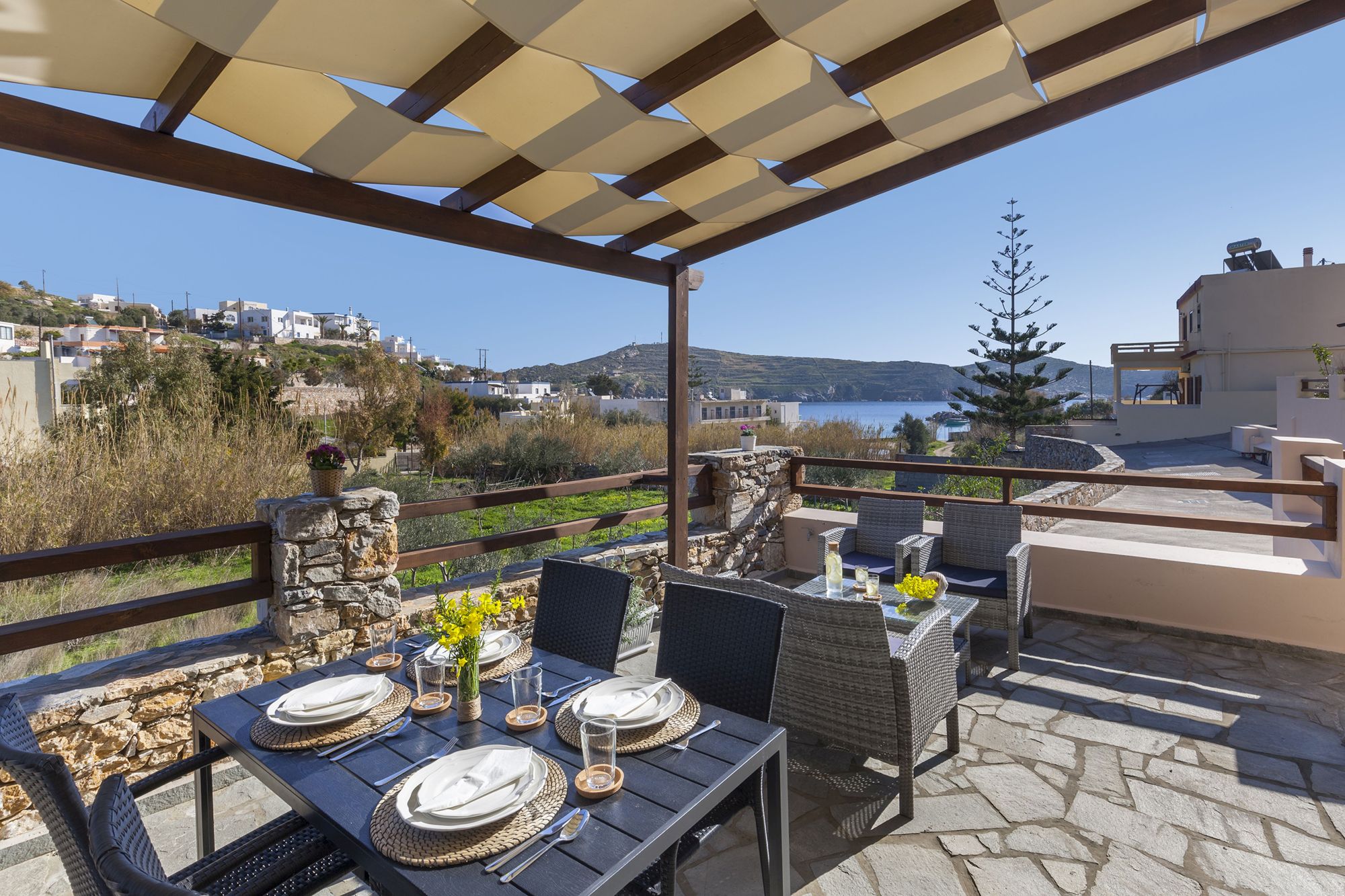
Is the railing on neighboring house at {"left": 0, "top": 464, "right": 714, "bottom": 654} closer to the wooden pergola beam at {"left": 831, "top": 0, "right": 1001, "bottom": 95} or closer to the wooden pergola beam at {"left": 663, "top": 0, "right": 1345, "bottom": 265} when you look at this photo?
the wooden pergola beam at {"left": 663, "top": 0, "right": 1345, "bottom": 265}

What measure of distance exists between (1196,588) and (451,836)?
423cm

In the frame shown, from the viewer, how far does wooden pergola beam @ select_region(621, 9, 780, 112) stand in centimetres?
191

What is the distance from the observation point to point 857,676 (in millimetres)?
2189

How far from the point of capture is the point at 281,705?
1561 millimetres

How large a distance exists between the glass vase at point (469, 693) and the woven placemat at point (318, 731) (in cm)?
18

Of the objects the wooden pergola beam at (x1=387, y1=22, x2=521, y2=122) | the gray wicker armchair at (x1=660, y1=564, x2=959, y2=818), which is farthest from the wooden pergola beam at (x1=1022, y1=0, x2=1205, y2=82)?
the gray wicker armchair at (x1=660, y1=564, x2=959, y2=818)

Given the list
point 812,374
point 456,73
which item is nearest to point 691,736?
point 456,73

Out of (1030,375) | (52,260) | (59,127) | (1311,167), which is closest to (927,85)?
(59,127)

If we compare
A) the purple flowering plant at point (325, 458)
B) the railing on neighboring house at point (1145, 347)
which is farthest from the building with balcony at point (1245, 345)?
the purple flowering plant at point (325, 458)

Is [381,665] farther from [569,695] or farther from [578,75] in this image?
[578,75]

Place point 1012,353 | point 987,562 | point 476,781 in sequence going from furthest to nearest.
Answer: point 1012,353 < point 987,562 < point 476,781

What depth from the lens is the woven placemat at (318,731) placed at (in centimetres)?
143

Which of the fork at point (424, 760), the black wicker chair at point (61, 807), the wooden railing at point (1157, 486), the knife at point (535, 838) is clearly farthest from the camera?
the wooden railing at point (1157, 486)

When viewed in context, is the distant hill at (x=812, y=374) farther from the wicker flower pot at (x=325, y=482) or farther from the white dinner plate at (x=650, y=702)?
the white dinner plate at (x=650, y=702)
